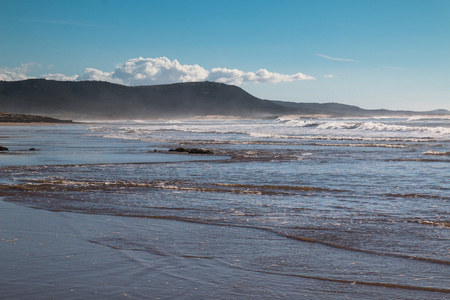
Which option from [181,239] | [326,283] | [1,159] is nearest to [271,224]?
[181,239]

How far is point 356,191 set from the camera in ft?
37.0

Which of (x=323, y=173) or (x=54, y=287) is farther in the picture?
(x=323, y=173)

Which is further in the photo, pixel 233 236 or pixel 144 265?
pixel 233 236

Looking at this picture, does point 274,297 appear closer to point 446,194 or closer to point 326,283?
point 326,283

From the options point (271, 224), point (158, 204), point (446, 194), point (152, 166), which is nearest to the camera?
point (271, 224)

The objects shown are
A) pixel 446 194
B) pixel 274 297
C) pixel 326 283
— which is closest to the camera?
pixel 274 297

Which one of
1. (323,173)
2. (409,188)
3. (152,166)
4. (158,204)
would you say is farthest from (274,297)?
(152,166)

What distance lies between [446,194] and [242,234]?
5649 millimetres

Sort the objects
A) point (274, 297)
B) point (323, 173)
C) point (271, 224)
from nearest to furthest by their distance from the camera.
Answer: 1. point (274, 297)
2. point (271, 224)
3. point (323, 173)

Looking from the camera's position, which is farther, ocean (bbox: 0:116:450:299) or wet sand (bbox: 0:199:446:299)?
ocean (bbox: 0:116:450:299)

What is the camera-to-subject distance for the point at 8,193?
Result: 11.1 meters

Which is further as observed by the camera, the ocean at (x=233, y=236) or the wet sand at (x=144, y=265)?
the ocean at (x=233, y=236)

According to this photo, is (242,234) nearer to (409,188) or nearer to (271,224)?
(271,224)

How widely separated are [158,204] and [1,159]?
42.5 ft
